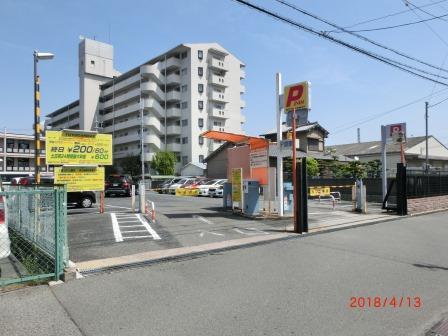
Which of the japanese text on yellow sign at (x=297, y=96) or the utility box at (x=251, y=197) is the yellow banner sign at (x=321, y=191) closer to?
the utility box at (x=251, y=197)

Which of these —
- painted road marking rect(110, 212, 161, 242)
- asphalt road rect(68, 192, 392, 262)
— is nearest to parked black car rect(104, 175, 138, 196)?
asphalt road rect(68, 192, 392, 262)

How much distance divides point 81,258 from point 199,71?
2221 inches

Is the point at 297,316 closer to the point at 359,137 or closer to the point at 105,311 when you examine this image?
the point at 105,311

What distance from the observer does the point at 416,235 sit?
1154 centimetres

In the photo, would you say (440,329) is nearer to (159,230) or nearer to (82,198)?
(159,230)

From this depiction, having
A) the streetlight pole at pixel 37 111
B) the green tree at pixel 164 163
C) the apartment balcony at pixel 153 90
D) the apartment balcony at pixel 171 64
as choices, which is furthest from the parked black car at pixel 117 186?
the apartment balcony at pixel 171 64

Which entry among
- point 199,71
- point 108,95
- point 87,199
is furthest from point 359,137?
point 87,199

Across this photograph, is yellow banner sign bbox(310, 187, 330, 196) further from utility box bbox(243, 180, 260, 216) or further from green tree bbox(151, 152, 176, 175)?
green tree bbox(151, 152, 176, 175)

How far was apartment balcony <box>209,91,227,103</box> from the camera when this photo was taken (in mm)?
63031

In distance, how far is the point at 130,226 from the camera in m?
12.1

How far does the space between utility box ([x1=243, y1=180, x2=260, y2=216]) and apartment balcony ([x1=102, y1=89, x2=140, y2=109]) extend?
171ft

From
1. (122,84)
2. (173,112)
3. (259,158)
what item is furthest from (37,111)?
(122,84)
